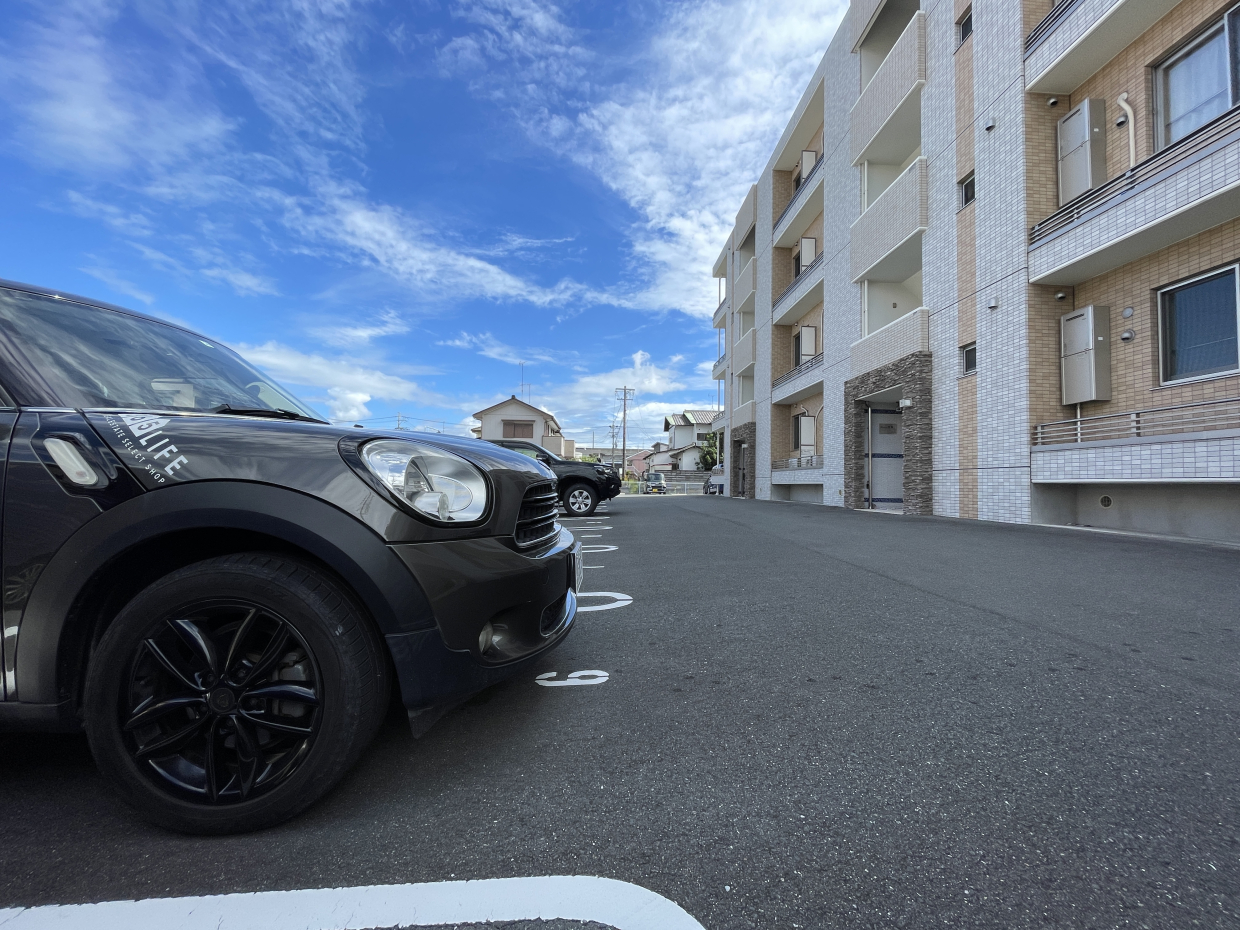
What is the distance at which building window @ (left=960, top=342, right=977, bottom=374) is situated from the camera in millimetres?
10836

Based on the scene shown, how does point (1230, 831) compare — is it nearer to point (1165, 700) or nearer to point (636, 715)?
point (1165, 700)

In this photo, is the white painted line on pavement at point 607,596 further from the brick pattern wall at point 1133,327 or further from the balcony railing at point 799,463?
the balcony railing at point 799,463

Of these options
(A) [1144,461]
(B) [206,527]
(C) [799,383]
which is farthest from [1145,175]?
(C) [799,383]

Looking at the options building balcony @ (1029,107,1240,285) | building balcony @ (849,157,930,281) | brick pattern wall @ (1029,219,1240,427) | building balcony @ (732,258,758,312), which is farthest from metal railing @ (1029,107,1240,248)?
building balcony @ (732,258,758,312)

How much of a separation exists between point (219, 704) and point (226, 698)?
22 mm

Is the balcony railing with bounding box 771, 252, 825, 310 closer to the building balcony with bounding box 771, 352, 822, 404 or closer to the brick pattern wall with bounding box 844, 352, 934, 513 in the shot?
the building balcony with bounding box 771, 352, 822, 404

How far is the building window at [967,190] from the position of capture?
10.9m

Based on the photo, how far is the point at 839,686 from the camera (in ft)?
7.82

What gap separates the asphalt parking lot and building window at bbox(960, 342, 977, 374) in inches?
348

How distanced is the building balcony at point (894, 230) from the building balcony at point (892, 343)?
1480 mm

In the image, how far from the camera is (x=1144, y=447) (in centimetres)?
745

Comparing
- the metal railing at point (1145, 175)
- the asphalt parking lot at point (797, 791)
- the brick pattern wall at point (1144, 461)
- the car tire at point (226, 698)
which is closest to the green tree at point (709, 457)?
the metal railing at point (1145, 175)

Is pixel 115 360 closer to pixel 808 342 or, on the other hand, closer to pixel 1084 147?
pixel 1084 147

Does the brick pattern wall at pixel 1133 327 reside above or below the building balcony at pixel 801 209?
below
